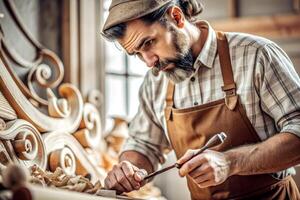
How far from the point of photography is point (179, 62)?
2.37 m

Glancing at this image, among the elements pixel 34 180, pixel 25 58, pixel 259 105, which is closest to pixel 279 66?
pixel 259 105

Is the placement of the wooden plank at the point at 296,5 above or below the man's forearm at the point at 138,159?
above

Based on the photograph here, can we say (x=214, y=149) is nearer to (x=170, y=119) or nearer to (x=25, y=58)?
(x=170, y=119)

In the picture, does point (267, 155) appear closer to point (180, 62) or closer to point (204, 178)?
point (204, 178)

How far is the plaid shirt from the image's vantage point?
88.6 inches

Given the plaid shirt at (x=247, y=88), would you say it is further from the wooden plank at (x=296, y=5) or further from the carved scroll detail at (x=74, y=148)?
the wooden plank at (x=296, y=5)

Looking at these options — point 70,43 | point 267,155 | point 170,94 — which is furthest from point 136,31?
point 70,43

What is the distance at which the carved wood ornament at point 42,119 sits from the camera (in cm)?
230

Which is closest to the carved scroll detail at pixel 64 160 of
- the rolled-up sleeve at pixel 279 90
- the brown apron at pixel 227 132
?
the brown apron at pixel 227 132

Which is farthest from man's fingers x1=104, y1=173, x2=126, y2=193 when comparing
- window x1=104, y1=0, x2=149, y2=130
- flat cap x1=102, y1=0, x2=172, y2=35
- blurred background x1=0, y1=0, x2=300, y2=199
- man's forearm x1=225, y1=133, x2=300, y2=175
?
window x1=104, y1=0, x2=149, y2=130

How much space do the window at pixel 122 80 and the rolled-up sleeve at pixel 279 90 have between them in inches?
60.1

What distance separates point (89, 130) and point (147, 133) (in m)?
0.41

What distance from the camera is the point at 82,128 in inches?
114

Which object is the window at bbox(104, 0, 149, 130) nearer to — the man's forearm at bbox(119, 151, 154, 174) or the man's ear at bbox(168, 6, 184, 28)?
the man's forearm at bbox(119, 151, 154, 174)
